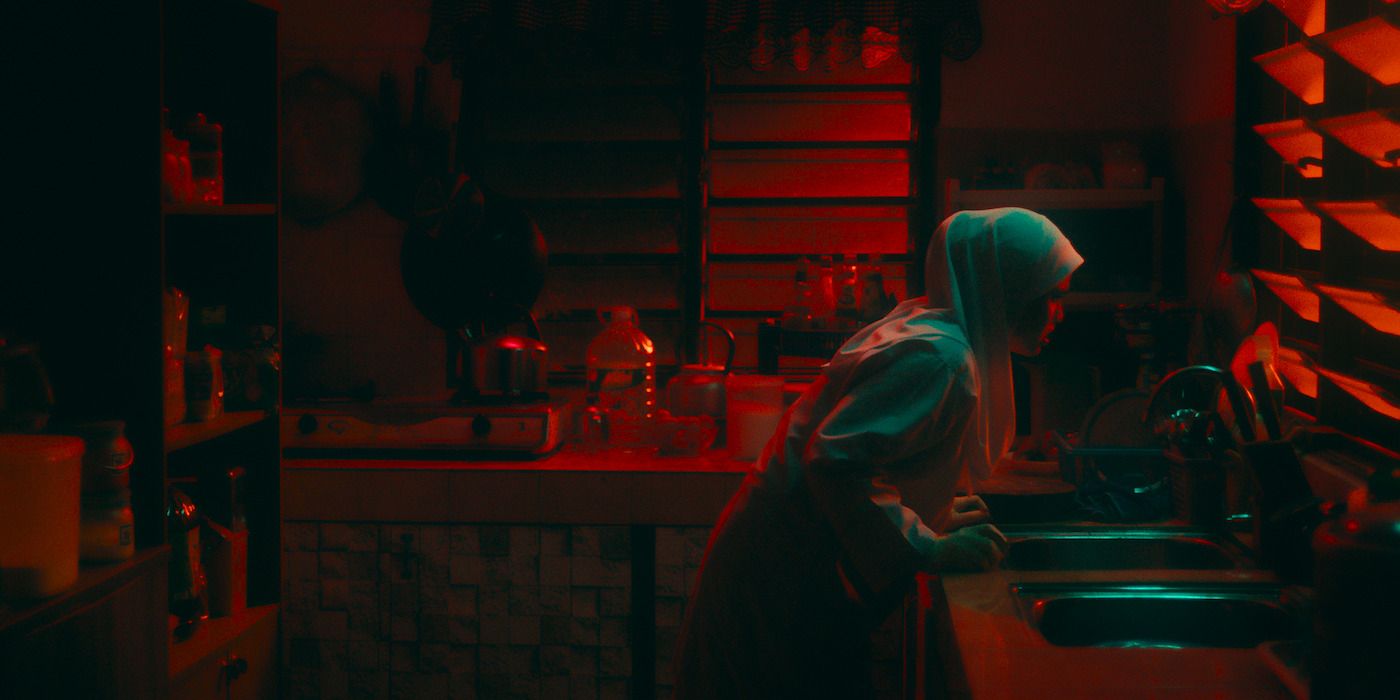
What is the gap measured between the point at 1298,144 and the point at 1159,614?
123cm

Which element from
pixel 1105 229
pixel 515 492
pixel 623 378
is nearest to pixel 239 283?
pixel 515 492

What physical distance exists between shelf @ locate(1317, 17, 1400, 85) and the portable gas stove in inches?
81.8

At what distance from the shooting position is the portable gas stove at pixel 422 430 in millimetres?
3121

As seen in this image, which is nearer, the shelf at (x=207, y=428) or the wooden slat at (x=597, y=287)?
the shelf at (x=207, y=428)

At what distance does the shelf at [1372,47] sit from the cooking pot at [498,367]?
84.5 inches

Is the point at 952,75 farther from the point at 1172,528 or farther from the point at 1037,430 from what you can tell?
the point at 1172,528

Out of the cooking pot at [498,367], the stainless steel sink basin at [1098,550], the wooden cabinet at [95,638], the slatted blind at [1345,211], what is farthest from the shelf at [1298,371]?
the wooden cabinet at [95,638]

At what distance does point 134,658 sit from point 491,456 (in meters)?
1.37

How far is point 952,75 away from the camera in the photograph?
358 cm

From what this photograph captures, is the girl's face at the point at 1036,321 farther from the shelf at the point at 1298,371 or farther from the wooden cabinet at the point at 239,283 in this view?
the wooden cabinet at the point at 239,283

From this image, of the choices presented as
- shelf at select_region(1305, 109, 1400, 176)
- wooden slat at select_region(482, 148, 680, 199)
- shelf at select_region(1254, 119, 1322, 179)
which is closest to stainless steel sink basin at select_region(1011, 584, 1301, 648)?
shelf at select_region(1305, 109, 1400, 176)

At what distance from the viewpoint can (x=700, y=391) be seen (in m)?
3.35

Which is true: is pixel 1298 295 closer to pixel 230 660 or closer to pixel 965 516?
pixel 965 516

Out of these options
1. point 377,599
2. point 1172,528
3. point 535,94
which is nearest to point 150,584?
point 377,599
